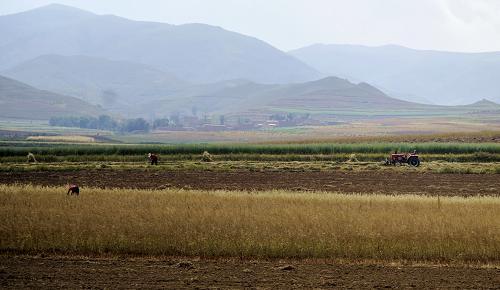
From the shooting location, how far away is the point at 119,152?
77.4m

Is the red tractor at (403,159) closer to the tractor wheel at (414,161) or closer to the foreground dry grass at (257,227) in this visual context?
the tractor wheel at (414,161)

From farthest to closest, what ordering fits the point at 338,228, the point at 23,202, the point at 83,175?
the point at 83,175
the point at 23,202
the point at 338,228

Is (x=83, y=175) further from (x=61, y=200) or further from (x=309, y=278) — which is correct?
(x=309, y=278)

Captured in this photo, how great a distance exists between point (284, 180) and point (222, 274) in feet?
91.8

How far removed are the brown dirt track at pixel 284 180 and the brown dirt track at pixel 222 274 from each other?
19.2 m

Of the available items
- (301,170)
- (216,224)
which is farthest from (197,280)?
(301,170)

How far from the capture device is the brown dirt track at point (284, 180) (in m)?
39.9

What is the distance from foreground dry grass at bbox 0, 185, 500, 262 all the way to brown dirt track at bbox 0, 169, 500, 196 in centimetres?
1181

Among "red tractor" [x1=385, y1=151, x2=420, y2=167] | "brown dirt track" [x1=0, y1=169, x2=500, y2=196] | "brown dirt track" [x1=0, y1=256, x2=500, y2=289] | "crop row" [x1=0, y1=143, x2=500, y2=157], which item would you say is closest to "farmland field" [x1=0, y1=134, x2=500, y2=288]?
"brown dirt track" [x1=0, y1=256, x2=500, y2=289]

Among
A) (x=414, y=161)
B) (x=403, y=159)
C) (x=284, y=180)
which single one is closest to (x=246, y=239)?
(x=284, y=180)

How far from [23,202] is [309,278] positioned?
13621mm

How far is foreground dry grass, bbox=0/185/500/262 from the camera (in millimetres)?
20500

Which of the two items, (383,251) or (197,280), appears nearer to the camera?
(197,280)

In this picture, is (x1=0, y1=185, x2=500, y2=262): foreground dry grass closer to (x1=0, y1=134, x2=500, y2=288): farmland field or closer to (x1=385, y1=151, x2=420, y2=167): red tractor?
(x1=0, y1=134, x2=500, y2=288): farmland field
